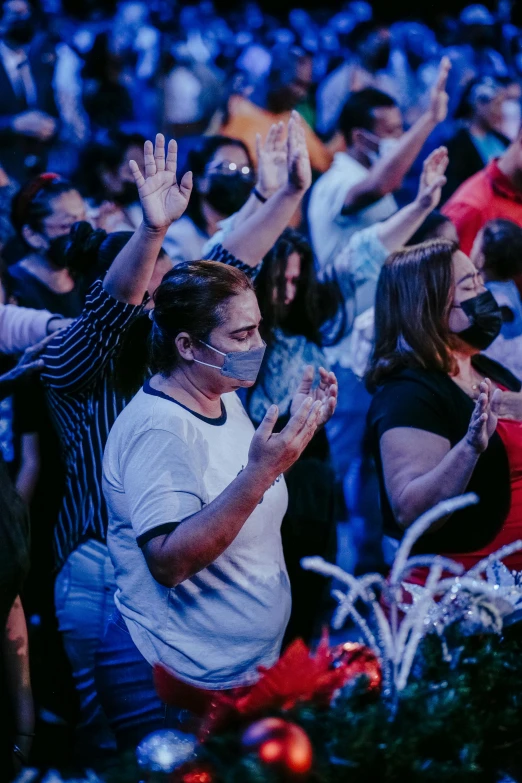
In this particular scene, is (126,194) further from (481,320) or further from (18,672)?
(18,672)

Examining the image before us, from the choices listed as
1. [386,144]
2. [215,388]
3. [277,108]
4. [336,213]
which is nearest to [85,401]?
[215,388]

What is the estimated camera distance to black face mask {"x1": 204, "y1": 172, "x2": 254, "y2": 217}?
3428mm

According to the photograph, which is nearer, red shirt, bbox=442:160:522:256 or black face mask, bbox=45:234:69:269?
black face mask, bbox=45:234:69:269

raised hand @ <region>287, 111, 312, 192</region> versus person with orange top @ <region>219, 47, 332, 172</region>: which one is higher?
raised hand @ <region>287, 111, 312, 192</region>

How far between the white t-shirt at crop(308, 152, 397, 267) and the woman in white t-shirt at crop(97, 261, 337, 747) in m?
1.93

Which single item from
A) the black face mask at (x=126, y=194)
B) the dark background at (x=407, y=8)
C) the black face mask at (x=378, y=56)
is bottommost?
the dark background at (x=407, y=8)

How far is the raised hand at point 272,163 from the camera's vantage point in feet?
8.78

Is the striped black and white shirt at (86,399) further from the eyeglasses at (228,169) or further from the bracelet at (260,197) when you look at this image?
the eyeglasses at (228,169)

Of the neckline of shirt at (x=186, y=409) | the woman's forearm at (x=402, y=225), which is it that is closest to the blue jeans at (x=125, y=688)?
the neckline of shirt at (x=186, y=409)

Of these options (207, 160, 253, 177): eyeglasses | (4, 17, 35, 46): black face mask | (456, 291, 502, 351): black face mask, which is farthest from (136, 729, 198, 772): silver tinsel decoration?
(4, 17, 35, 46): black face mask

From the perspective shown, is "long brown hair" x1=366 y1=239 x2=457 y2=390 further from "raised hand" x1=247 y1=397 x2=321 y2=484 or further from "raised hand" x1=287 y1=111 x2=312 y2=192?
"raised hand" x1=247 y1=397 x2=321 y2=484

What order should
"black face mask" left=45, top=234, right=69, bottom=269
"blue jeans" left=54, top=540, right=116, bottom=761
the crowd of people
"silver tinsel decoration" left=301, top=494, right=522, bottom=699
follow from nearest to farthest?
1. "silver tinsel decoration" left=301, top=494, right=522, bottom=699
2. the crowd of people
3. "blue jeans" left=54, top=540, right=116, bottom=761
4. "black face mask" left=45, top=234, right=69, bottom=269

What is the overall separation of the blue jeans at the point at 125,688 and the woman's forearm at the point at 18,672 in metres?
0.16

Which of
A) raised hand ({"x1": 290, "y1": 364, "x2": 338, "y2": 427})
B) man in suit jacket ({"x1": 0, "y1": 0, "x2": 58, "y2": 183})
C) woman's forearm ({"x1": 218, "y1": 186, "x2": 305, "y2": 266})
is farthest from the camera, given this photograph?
man in suit jacket ({"x1": 0, "y1": 0, "x2": 58, "y2": 183})
